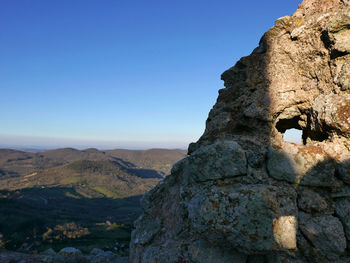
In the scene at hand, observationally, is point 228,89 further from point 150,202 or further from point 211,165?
point 150,202

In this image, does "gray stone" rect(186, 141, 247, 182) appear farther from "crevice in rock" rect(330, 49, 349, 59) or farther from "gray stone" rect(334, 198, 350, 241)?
"crevice in rock" rect(330, 49, 349, 59)

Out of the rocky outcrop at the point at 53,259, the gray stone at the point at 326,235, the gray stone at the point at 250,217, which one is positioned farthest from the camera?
the rocky outcrop at the point at 53,259

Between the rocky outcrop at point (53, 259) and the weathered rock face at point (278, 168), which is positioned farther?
the rocky outcrop at point (53, 259)

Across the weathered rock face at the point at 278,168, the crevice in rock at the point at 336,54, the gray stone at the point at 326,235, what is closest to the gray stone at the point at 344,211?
the weathered rock face at the point at 278,168

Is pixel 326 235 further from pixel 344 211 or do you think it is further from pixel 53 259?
pixel 53 259

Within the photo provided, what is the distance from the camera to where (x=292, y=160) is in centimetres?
1022

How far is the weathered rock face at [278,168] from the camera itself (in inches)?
370

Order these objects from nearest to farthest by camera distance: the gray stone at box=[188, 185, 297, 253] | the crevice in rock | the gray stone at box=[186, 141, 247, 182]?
the gray stone at box=[188, 185, 297, 253] → the crevice in rock → the gray stone at box=[186, 141, 247, 182]

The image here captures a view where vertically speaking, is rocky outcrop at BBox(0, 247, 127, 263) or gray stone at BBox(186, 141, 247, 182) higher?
gray stone at BBox(186, 141, 247, 182)

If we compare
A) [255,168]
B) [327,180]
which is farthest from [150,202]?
[327,180]

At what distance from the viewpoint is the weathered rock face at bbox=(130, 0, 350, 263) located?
9391mm

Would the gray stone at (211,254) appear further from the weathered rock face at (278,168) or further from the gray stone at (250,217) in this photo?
the gray stone at (250,217)

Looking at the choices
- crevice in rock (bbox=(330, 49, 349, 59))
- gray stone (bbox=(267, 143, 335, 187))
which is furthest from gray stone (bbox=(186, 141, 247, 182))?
crevice in rock (bbox=(330, 49, 349, 59))

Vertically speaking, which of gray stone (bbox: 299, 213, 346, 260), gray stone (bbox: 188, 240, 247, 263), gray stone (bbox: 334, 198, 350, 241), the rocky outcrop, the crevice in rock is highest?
the crevice in rock
